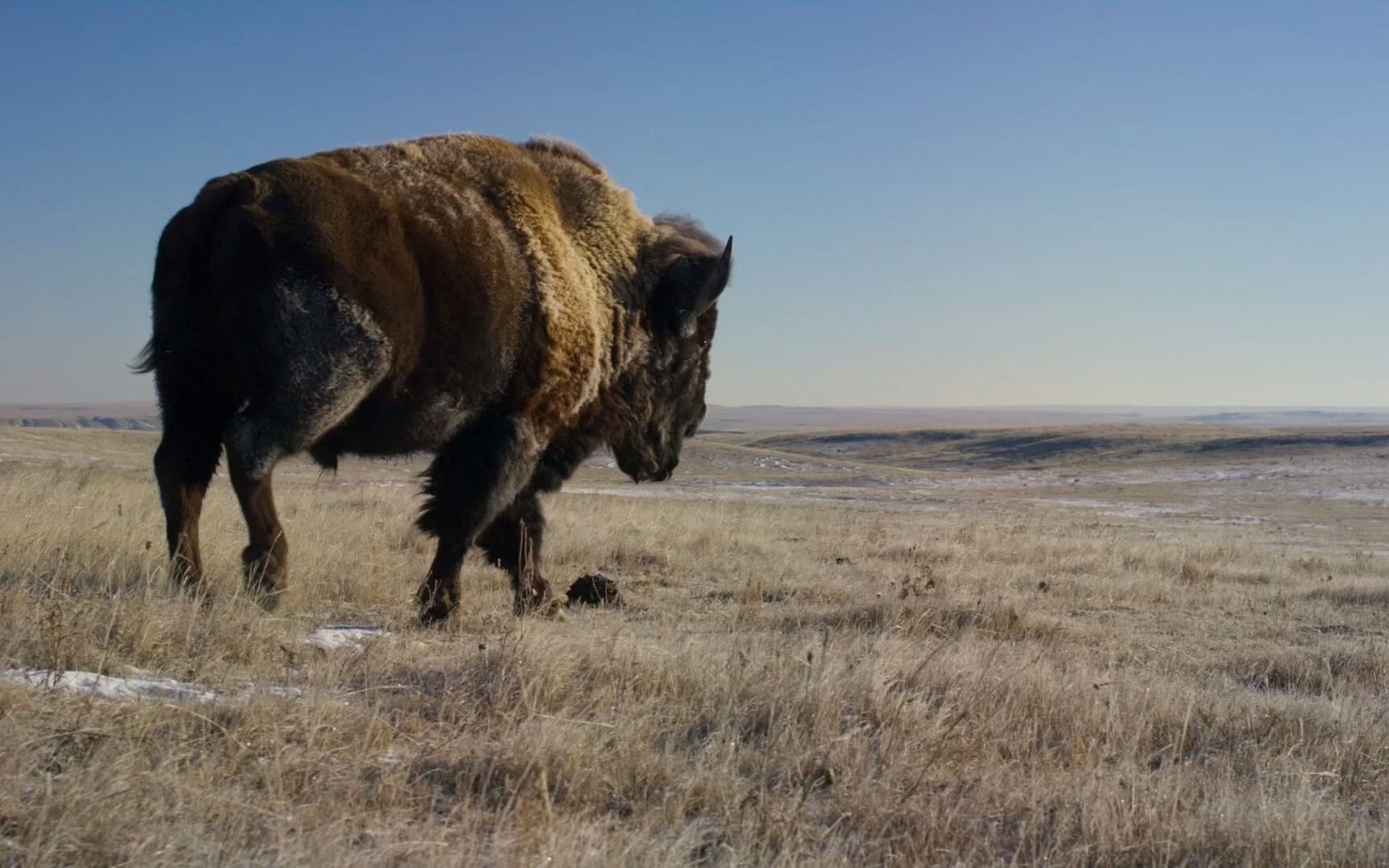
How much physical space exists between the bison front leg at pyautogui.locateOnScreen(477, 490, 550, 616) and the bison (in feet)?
0.04

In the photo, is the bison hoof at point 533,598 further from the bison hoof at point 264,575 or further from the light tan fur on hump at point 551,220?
the bison hoof at point 264,575

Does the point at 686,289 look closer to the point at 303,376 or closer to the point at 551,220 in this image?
the point at 551,220

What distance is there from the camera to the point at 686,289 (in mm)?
7516

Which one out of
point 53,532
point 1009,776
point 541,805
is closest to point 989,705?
point 1009,776

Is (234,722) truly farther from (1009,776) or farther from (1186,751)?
(1186,751)

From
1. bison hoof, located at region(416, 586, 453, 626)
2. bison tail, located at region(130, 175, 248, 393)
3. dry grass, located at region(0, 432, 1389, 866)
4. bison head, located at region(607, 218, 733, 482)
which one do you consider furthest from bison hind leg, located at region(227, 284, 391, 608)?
bison head, located at region(607, 218, 733, 482)

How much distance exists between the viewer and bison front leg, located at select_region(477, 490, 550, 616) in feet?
23.1

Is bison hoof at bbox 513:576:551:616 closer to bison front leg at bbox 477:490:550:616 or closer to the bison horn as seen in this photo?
bison front leg at bbox 477:490:550:616

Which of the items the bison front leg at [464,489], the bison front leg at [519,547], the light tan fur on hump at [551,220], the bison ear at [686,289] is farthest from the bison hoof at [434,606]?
the bison ear at [686,289]

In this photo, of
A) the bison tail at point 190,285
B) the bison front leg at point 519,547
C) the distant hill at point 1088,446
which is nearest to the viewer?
the bison tail at point 190,285

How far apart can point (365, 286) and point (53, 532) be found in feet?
11.9

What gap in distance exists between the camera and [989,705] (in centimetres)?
459

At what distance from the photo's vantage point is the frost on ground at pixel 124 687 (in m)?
3.67

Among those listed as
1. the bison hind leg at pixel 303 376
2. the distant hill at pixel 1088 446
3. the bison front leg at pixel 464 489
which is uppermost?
the bison hind leg at pixel 303 376
